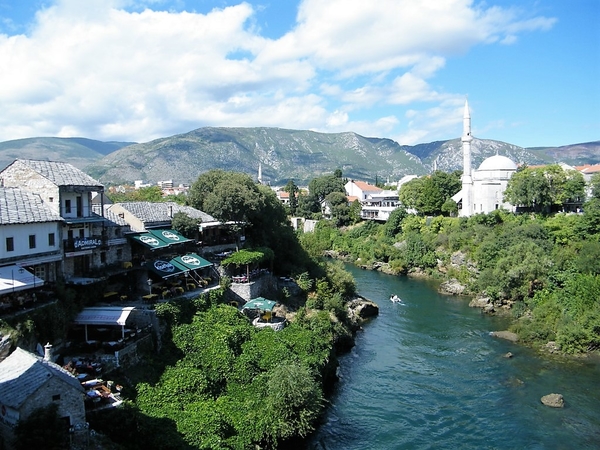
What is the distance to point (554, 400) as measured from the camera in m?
25.0

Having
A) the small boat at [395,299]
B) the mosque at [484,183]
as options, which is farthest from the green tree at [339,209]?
the small boat at [395,299]

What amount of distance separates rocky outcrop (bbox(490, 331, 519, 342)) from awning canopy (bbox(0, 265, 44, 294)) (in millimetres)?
30248

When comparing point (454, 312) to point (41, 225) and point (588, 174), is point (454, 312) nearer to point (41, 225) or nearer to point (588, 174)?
point (41, 225)

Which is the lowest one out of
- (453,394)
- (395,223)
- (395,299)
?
(453,394)

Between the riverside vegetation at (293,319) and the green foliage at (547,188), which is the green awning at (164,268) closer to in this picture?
the riverside vegetation at (293,319)

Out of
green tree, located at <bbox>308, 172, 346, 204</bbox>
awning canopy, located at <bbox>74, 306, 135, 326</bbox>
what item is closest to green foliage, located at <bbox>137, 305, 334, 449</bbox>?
awning canopy, located at <bbox>74, 306, 135, 326</bbox>

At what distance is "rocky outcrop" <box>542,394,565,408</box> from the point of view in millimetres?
24805

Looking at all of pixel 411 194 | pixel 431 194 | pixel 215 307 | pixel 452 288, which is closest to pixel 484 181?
pixel 431 194

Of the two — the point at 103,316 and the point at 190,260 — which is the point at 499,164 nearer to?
the point at 190,260

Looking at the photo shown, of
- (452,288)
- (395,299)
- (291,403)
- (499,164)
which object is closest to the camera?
(291,403)

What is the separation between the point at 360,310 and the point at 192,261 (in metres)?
15.9

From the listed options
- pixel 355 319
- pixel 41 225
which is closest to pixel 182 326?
pixel 41 225

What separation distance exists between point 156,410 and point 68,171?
1468 cm

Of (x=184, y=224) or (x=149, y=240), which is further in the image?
(x=184, y=224)
